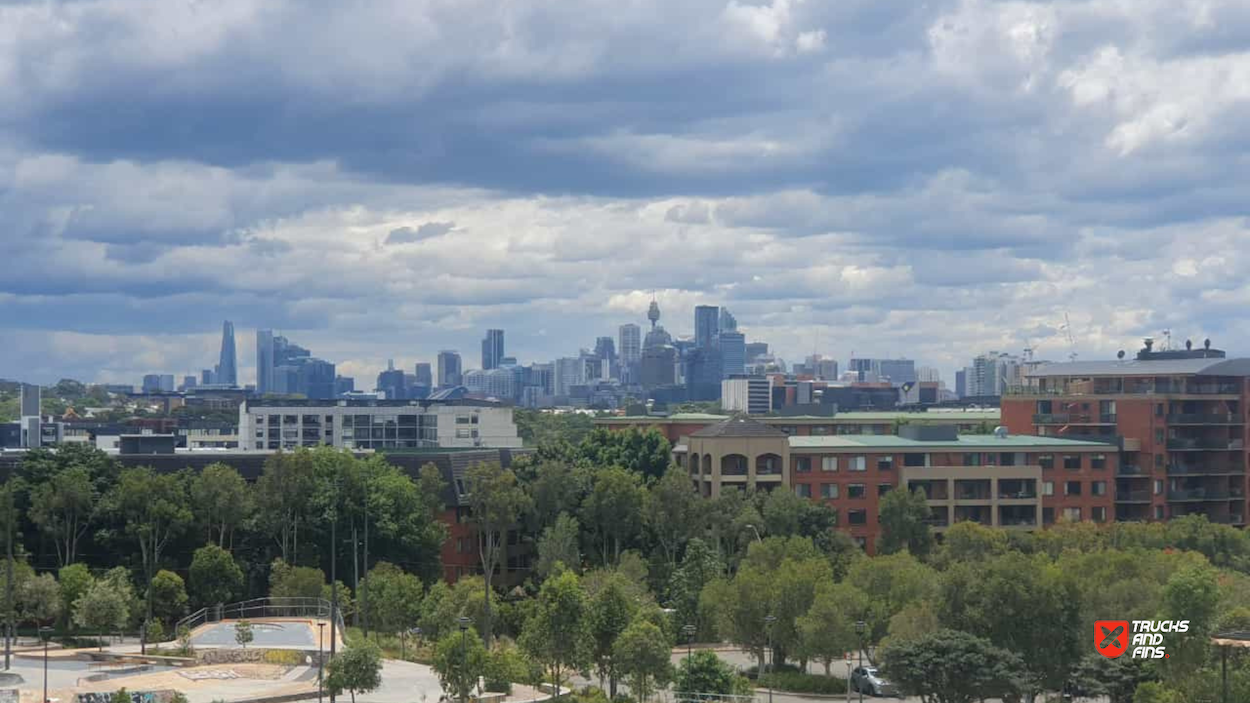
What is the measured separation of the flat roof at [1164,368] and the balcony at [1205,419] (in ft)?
9.51

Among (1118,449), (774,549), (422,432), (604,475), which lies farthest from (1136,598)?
(422,432)

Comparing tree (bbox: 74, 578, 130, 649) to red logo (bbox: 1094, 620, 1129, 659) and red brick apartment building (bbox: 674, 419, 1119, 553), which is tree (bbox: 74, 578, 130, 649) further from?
red logo (bbox: 1094, 620, 1129, 659)

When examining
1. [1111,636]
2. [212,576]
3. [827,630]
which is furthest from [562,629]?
[212,576]

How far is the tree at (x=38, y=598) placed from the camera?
248 feet

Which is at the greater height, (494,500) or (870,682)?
(494,500)

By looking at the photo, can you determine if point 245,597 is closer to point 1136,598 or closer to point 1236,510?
point 1136,598

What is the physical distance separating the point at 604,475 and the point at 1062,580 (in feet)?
113

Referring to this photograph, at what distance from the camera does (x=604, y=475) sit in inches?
3647

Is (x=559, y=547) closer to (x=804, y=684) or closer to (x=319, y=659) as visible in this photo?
(x=804, y=684)

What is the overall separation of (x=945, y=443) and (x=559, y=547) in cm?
3284

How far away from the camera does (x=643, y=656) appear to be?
59.0 m

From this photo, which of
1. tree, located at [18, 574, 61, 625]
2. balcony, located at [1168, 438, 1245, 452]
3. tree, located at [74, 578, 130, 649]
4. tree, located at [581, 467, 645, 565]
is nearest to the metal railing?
tree, located at [74, 578, 130, 649]

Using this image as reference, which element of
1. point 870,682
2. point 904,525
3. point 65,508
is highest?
point 65,508

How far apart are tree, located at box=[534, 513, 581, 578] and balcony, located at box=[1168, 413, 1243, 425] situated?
47781 mm
